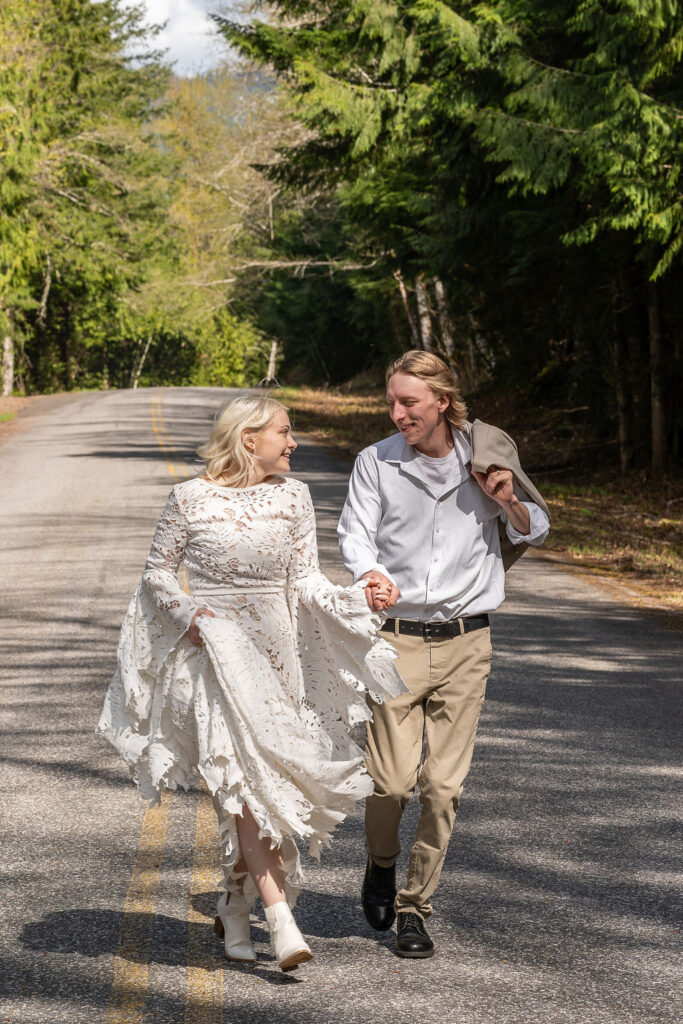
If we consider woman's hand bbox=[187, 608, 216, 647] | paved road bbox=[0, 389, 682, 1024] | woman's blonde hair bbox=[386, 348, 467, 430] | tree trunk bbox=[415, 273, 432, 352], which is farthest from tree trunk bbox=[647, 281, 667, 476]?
tree trunk bbox=[415, 273, 432, 352]

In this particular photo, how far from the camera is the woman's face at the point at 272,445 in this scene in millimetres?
4309

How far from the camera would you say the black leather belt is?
4434 millimetres

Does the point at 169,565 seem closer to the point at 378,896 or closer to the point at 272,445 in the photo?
the point at 272,445

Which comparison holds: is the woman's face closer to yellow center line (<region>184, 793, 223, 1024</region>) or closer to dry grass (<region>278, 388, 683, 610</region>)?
yellow center line (<region>184, 793, 223, 1024</region>)

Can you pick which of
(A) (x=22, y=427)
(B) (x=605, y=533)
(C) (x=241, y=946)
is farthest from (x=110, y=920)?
(A) (x=22, y=427)

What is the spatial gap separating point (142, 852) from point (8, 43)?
1366 inches

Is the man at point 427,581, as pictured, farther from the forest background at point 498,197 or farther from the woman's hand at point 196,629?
the forest background at point 498,197

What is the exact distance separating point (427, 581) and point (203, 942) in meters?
1.52

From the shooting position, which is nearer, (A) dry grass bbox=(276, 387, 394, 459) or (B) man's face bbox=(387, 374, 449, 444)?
(B) man's face bbox=(387, 374, 449, 444)

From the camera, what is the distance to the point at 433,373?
4398 millimetres

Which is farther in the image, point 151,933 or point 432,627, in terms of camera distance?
point 151,933

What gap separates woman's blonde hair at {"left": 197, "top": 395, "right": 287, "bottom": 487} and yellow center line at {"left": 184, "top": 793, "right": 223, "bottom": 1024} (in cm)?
163

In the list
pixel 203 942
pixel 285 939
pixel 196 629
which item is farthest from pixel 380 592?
pixel 203 942

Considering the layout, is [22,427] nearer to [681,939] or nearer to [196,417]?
[196,417]
